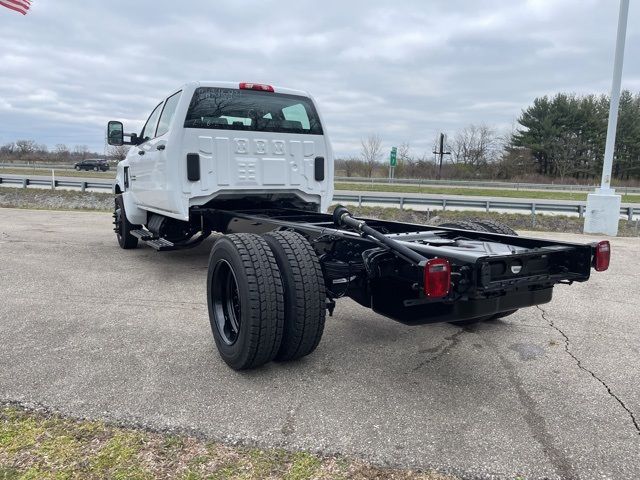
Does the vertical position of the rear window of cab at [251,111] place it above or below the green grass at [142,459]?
above

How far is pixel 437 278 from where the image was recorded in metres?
2.68

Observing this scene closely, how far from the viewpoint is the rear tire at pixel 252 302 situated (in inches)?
125

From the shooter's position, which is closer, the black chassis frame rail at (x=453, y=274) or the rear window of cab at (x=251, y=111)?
the black chassis frame rail at (x=453, y=274)

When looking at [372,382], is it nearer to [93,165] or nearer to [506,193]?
[506,193]

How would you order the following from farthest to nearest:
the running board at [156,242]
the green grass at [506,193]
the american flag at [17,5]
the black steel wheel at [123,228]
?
1. the green grass at [506,193]
2. the american flag at [17,5]
3. the black steel wheel at [123,228]
4. the running board at [156,242]

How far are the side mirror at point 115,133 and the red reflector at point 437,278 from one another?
5.48 m

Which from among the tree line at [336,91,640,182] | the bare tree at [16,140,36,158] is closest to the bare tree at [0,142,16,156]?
the bare tree at [16,140,36,158]

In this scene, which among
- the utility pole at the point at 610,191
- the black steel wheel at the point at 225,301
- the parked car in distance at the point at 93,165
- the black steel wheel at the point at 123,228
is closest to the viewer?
the black steel wheel at the point at 225,301

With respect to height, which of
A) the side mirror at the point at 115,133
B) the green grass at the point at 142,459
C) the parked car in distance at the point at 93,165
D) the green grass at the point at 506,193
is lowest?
the green grass at the point at 142,459

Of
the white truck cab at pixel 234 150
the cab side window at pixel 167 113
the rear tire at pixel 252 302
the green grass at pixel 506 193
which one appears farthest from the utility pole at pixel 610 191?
the green grass at pixel 506 193

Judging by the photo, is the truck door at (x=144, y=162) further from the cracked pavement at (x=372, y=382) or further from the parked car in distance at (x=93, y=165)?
the parked car in distance at (x=93, y=165)

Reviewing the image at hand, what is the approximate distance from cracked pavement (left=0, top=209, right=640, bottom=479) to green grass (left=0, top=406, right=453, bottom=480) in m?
0.10

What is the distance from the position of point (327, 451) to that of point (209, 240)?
7.20 metres

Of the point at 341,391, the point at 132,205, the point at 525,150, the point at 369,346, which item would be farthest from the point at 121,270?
the point at 525,150
